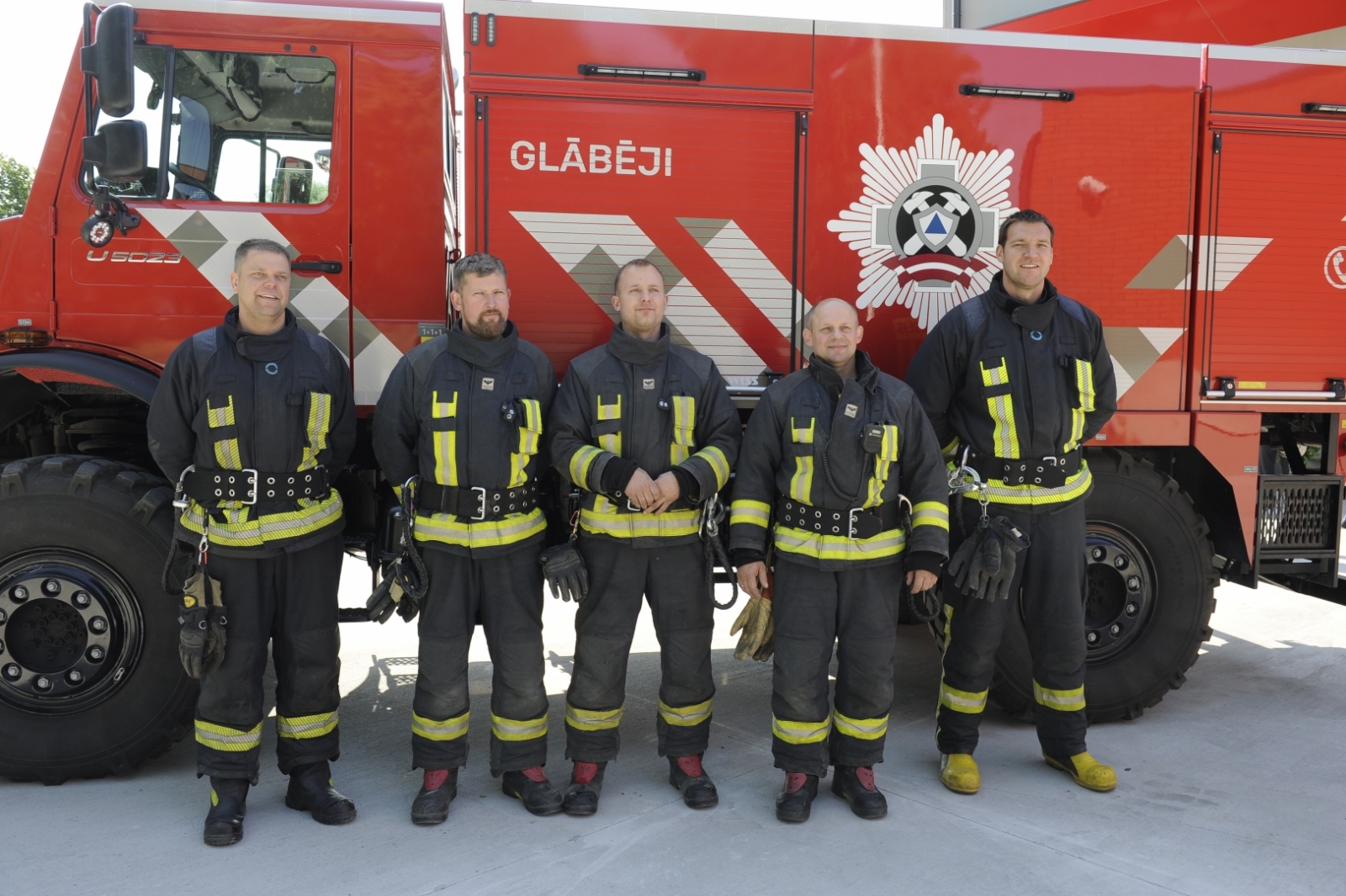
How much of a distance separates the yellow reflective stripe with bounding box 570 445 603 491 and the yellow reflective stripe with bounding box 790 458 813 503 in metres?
0.70

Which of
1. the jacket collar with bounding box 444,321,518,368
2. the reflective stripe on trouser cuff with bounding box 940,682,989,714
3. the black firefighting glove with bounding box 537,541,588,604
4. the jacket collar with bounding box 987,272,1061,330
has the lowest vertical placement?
the reflective stripe on trouser cuff with bounding box 940,682,989,714

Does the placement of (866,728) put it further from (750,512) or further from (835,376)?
(835,376)

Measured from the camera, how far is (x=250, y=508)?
342 cm

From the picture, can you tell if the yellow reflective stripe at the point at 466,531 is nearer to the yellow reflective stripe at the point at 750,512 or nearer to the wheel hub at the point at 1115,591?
the yellow reflective stripe at the point at 750,512

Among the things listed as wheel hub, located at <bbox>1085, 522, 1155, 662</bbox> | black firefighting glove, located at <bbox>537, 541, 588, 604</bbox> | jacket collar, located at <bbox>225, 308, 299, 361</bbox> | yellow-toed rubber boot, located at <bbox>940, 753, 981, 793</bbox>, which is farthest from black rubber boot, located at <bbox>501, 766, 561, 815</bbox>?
wheel hub, located at <bbox>1085, 522, 1155, 662</bbox>

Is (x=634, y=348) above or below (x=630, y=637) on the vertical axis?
above

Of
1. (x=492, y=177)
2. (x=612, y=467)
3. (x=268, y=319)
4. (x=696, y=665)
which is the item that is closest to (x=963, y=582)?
(x=696, y=665)

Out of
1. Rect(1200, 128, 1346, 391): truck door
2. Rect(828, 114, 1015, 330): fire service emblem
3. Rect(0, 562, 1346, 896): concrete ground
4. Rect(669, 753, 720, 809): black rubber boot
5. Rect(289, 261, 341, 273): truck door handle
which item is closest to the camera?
Rect(0, 562, 1346, 896): concrete ground

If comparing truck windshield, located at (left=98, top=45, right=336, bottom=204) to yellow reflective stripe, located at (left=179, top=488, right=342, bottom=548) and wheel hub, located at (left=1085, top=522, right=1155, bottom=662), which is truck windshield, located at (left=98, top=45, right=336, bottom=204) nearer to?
yellow reflective stripe, located at (left=179, top=488, right=342, bottom=548)

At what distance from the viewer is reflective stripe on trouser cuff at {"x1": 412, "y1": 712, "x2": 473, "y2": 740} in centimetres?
356

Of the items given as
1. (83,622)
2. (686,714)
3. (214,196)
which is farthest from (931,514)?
(83,622)

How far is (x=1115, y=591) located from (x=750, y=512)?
2001 mm

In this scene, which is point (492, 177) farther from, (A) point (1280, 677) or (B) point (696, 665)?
(A) point (1280, 677)

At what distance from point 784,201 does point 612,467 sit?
1.44m
